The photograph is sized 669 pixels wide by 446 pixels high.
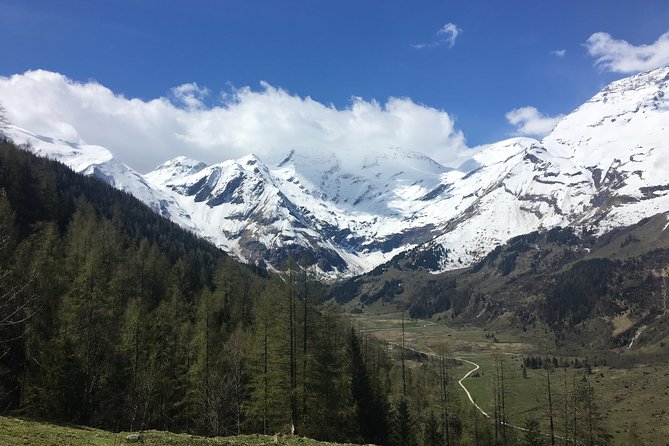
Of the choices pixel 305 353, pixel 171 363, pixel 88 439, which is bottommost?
pixel 88 439

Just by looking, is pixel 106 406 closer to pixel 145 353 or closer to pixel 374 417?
pixel 145 353

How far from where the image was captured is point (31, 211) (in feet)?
391

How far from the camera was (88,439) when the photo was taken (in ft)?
87.2

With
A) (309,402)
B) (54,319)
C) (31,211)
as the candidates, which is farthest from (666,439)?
(31,211)

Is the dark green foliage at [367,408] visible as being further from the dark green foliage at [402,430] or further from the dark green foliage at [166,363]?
the dark green foliage at [402,430]

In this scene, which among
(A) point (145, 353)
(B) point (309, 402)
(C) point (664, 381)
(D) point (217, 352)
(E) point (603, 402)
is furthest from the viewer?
(C) point (664, 381)

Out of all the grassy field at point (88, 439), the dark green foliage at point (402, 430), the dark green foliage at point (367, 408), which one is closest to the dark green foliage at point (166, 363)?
the dark green foliage at point (367, 408)

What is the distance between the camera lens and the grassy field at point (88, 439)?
78.0ft

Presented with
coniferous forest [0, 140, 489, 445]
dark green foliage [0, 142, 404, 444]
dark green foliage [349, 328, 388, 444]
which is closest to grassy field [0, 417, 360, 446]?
dark green foliage [0, 142, 404, 444]

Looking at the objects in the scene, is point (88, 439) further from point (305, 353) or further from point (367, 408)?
point (367, 408)

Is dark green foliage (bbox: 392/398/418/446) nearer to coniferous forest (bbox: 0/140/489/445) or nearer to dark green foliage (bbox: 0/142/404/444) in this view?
coniferous forest (bbox: 0/140/489/445)

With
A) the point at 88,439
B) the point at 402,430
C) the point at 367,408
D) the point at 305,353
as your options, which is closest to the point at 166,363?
the point at 305,353

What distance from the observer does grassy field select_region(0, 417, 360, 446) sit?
23.8 metres

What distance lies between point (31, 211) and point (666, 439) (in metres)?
169
